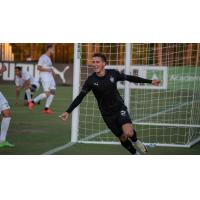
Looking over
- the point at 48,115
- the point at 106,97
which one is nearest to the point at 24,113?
the point at 48,115

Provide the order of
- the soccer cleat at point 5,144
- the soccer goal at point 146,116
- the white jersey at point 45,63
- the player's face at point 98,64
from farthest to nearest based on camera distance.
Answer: the white jersey at point 45,63, the soccer goal at point 146,116, the soccer cleat at point 5,144, the player's face at point 98,64

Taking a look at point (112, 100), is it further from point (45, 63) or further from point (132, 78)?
point (45, 63)

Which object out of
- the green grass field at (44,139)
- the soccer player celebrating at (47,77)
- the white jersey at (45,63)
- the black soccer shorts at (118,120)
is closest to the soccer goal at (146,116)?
the green grass field at (44,139)

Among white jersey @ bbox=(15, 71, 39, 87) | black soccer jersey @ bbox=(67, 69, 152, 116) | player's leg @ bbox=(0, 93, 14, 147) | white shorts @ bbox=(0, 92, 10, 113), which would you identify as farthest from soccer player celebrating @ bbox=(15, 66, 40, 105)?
black soccer jersey @ bbox=(67, 69, 152, 116)

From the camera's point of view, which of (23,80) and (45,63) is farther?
(23,80)

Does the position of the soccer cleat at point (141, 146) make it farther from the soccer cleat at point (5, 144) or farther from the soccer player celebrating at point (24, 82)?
the soccer player celebrating at point (24, 82)

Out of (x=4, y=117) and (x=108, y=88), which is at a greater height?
(x=108, y=88)

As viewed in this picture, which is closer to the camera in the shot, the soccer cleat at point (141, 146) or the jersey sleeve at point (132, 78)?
the soccer cleat at point (141, 146)

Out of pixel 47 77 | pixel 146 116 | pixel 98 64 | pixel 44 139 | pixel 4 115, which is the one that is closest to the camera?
pixel 98 64

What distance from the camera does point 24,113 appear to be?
691 inches

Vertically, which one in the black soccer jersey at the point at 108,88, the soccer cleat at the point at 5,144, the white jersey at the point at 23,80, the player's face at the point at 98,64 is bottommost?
the soccer cleat at the point at 5,144

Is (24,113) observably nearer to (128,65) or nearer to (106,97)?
(128,65)

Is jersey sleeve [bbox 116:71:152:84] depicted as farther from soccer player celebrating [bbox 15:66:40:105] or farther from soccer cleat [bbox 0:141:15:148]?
soccer player celebrating [bbox 15:66:40:105]

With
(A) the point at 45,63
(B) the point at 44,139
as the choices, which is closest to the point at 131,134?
(B) the point at 44,139
